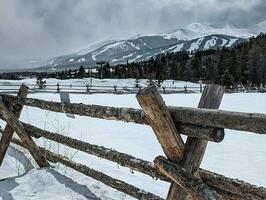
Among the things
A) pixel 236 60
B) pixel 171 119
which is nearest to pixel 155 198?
pixel 171 119

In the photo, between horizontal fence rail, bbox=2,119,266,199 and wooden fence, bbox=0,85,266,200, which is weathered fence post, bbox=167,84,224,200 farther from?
horizontal fence rail, bbox=2,119,266,199

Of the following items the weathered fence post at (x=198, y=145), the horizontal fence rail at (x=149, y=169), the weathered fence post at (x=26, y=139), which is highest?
the weathered fence post at (x=198, y=145)

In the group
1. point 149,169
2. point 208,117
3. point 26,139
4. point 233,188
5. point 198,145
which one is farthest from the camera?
point 26,139

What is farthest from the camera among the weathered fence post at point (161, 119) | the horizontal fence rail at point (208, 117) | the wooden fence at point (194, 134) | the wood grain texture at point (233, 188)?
the wood grain texture at point (233, 188)

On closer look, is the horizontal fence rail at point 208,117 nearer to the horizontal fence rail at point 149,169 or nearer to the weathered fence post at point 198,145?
the weathered fence post at point 198,145

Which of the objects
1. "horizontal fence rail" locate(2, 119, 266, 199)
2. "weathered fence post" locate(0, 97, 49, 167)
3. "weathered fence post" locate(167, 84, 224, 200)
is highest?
"weathered fence post" locate(167, 84, 224, 200)

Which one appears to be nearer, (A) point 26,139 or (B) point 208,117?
(B) point 208,117

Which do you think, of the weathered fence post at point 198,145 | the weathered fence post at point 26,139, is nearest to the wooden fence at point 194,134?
the weathered fence post at point 198,145

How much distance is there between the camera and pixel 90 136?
10.6 m

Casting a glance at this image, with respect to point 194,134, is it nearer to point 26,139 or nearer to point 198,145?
point 198,145

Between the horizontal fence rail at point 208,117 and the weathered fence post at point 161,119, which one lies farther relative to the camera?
the weathered fence post at point 161,119

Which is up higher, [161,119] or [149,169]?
[161,119]

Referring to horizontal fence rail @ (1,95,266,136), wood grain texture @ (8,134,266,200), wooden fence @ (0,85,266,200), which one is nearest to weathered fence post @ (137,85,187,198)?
wooden fence @ (0,85,266,200)

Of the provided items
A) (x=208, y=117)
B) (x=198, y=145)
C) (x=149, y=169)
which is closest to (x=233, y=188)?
(x=198, y=145)
